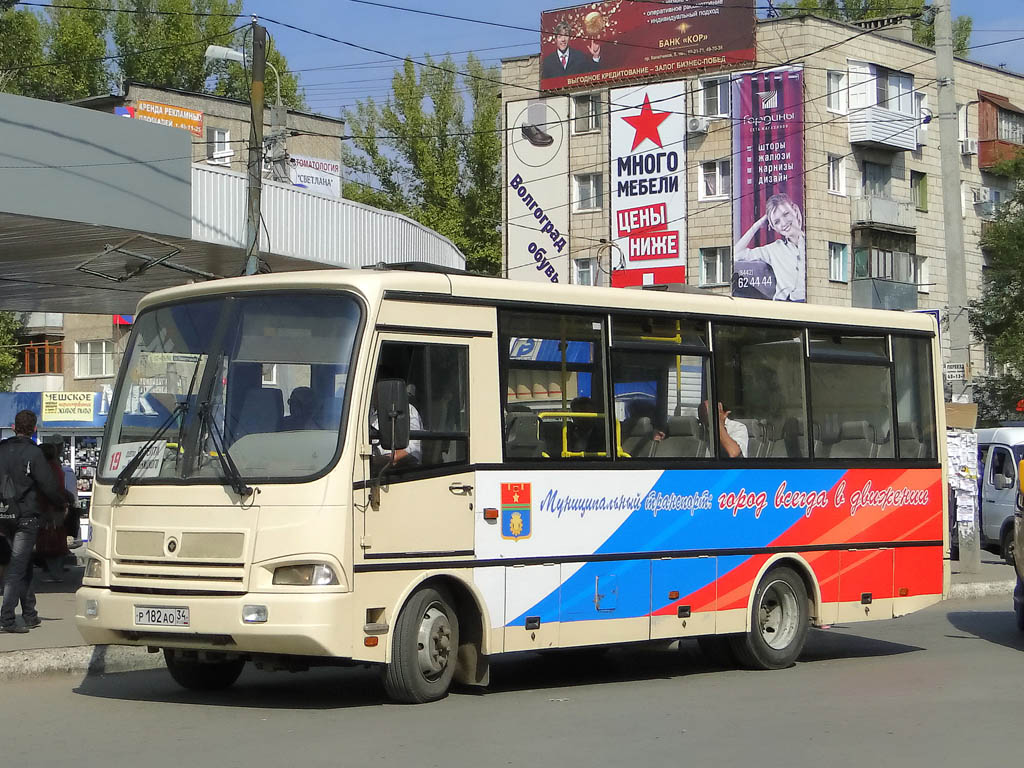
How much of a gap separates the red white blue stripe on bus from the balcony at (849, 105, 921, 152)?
41.4 metres

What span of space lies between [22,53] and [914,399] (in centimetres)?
5538

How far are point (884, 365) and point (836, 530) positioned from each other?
1.65 meters

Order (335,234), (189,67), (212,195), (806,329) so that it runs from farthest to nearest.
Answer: (189,67), (335,234), (212,195), (806,329)

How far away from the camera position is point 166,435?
10.4m

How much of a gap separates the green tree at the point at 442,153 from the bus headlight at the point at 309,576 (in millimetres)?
54435

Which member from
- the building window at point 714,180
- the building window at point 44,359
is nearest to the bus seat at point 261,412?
the building window at point 714,180

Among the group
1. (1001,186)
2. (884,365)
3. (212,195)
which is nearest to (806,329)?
(884,365)

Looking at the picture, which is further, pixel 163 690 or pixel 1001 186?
pixel 1001 186

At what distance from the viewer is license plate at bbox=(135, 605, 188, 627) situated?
9875 millimetres

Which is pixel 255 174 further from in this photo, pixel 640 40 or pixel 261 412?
pixel 640 40

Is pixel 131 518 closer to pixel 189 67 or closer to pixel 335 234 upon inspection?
pixel 335 234

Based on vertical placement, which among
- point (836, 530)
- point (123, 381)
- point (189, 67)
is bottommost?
point (836, 530)

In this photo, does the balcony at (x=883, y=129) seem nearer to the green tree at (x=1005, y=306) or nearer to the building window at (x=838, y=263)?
the building window at (x=838, y=263)

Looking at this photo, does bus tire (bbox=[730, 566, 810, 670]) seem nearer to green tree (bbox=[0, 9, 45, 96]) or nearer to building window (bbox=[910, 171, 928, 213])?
building window (bbox=[910, 171, 928, 213])
